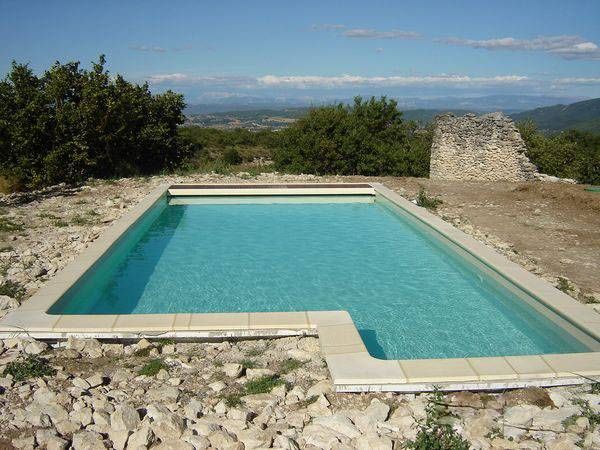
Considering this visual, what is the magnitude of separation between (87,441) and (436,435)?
2086mm

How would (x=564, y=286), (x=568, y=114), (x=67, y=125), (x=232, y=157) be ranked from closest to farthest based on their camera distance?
(x=564, y=286) → (x=67, y=125) → (x=232, y=157) → (x=568, y=114)

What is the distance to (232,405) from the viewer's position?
341 centimetres

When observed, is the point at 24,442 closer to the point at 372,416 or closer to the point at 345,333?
the point at 372,416

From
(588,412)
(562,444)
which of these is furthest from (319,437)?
(588,412)

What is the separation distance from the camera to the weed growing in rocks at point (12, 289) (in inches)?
201

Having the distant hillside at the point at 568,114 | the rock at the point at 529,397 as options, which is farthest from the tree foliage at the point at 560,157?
the distant hillside at the point at 568,114

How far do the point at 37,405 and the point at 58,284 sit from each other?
2211 millimetres

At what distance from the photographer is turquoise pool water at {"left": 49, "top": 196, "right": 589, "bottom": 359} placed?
16.7 feet

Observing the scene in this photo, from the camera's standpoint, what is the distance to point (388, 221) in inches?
390

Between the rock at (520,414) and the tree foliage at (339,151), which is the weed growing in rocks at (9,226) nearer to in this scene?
the rock at (520,414)

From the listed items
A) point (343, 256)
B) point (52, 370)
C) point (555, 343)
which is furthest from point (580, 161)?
point (52, 370)

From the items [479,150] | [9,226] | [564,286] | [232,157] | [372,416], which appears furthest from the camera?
[232,157]

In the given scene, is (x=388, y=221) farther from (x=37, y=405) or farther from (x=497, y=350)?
(x=37, y=405)

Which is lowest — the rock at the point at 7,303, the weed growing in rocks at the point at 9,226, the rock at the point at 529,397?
the rock at the point at 529,397
